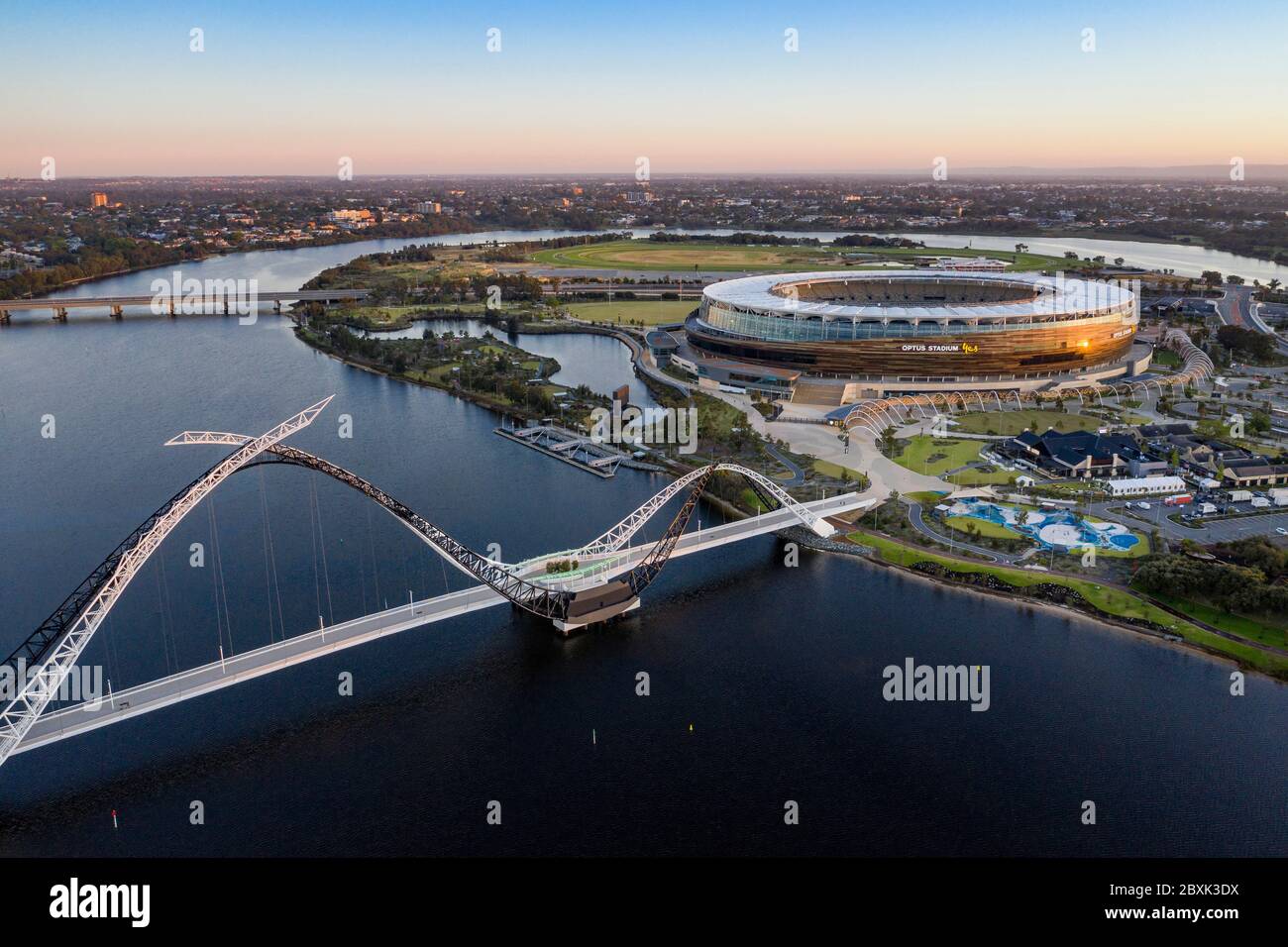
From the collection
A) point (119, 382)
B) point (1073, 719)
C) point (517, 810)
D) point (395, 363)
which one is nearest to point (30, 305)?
point (119, 382)

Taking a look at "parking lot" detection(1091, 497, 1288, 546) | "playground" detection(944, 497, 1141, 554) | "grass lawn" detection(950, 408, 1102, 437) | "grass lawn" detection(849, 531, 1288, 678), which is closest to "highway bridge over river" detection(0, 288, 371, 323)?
"grass lawn" detection(950, 408, 1102, 437)

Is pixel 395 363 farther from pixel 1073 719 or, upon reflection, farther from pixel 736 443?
pixel 1073 719

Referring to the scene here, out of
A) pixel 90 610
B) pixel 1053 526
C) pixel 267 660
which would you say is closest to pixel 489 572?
pixel 267 660

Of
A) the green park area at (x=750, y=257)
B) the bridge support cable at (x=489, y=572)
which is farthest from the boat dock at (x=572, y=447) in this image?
the green park area at (x=750, y=257)

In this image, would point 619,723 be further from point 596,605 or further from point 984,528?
point 984,528

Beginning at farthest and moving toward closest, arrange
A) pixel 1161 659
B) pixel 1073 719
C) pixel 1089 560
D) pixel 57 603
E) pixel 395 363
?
pixel 395 363
pixel 1089 560
pixel 57 603
pixel 1161 659
pixel 1073 719

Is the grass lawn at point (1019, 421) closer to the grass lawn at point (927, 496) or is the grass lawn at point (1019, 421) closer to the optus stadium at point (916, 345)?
the optus stadium at point (916, 345)
